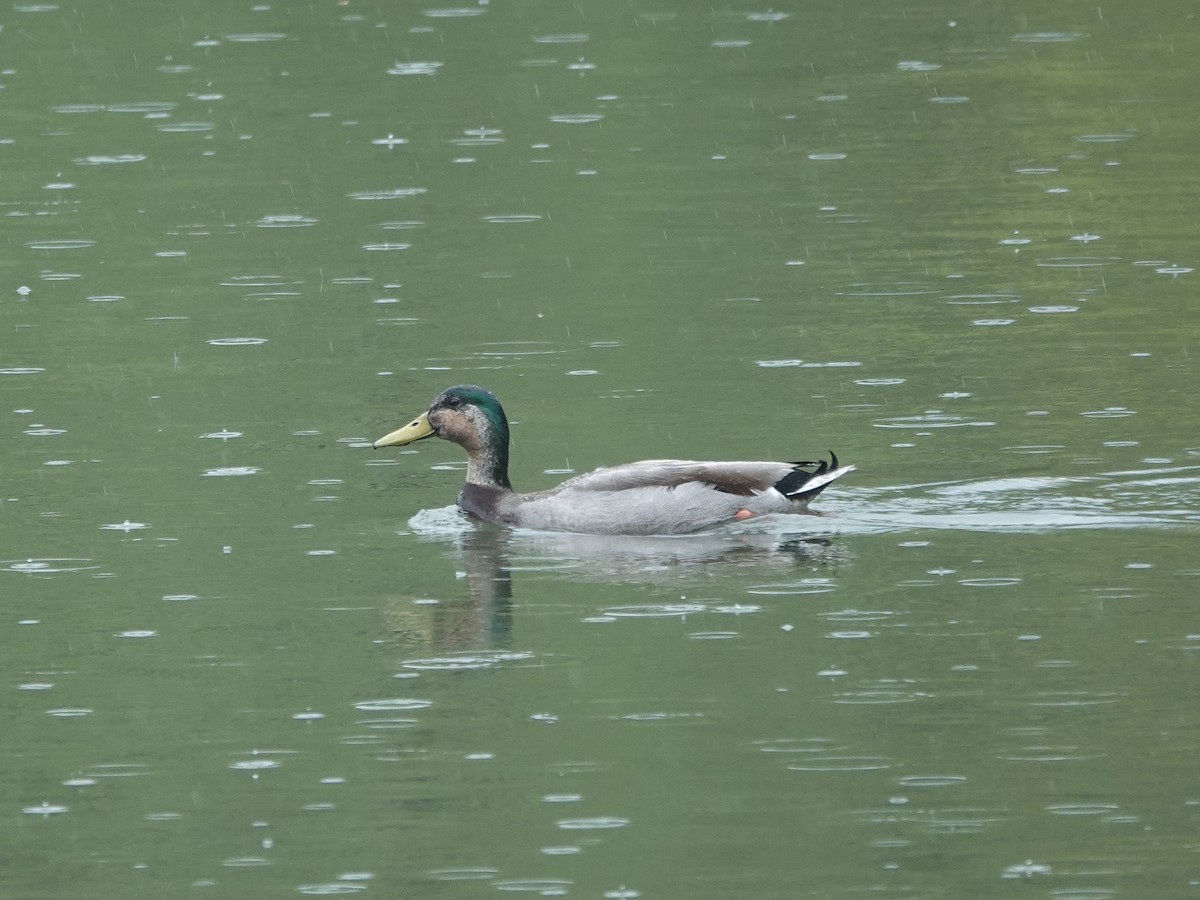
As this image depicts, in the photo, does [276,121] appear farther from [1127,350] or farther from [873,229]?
[1127,350]

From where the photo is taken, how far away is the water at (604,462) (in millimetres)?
10914

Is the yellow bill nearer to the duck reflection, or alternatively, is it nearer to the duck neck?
the duck neck

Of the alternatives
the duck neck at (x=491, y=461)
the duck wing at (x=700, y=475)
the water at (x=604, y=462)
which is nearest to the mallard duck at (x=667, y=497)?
→ the duck wing at (x=700, y=475)

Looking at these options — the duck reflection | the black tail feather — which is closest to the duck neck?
the duck reflection

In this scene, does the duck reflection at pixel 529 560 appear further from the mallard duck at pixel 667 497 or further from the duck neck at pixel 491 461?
the duck neck at pixel 491 461

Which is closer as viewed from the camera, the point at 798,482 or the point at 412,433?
→ the point at 798,482

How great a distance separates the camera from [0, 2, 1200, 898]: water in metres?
10.9

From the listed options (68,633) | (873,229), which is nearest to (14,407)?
(68,633)

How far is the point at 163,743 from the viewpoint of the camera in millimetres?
12109

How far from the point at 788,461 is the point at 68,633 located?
5434 mm

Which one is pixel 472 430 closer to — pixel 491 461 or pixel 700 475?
pixel 491 461

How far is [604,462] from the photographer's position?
58.1 ft

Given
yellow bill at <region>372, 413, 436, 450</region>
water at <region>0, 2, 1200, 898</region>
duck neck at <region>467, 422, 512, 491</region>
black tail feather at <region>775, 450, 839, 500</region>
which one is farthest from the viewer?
yellow bill at <region>372, 413, 436, 450</region>

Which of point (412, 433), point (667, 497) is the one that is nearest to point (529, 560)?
point (667, 497)
